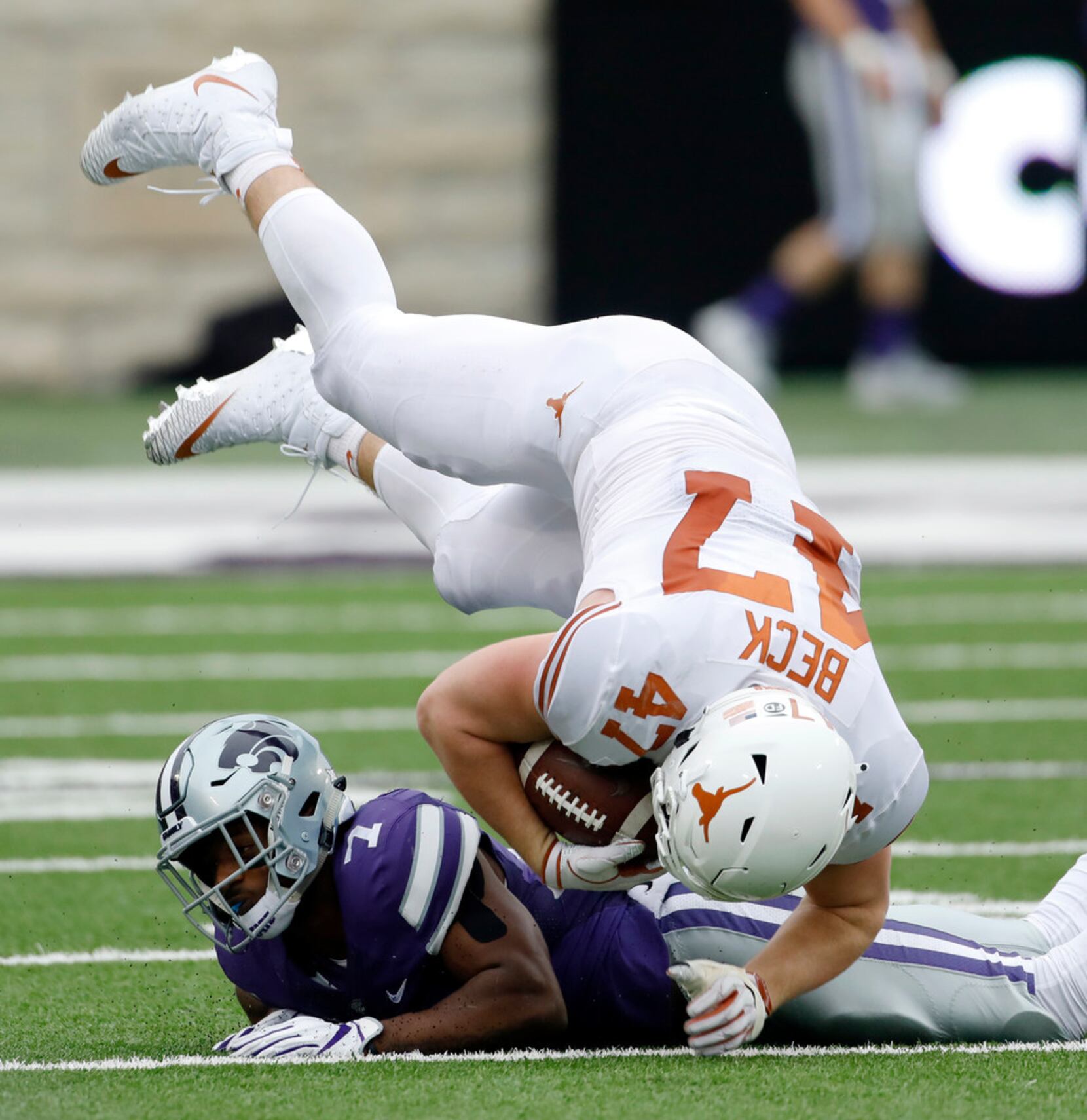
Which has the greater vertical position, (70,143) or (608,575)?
(608,575)

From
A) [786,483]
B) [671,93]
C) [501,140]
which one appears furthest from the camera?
[501,140]

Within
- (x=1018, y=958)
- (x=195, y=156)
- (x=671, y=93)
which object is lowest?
(x=671, y=93)

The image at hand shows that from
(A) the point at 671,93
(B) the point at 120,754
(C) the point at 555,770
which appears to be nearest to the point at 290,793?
(C) the point at 555,770

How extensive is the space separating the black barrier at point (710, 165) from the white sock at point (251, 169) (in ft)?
34.2

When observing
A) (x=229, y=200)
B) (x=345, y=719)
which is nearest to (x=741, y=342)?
(x=229, y=200)

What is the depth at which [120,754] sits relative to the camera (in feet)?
18.4

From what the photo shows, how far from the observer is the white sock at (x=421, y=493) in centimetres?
389

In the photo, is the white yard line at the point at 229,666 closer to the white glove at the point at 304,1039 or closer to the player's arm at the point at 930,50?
the white glove at the point at 304,1039

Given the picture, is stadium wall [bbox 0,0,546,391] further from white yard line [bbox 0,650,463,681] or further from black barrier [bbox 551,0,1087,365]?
white yard line [bbox 0,650,463,681]

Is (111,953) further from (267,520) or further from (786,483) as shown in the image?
(267,520)

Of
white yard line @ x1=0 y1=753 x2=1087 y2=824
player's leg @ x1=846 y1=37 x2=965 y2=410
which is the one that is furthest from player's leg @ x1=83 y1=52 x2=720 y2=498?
player's leg @ x1=846 y1=37 x2=965 y2=410

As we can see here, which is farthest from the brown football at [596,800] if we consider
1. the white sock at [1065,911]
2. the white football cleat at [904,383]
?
the white football cleat at [904,383]

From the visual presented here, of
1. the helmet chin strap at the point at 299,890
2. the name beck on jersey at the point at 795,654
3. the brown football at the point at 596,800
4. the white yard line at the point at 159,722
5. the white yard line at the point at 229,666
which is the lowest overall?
the white yard line at the point at 229,666

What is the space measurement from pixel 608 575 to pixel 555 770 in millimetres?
308
